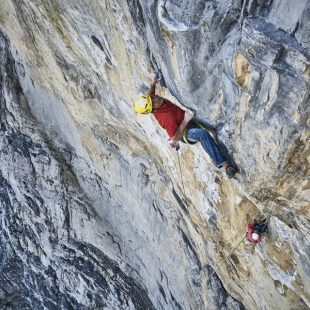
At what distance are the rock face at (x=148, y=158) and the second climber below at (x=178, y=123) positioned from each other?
189mm

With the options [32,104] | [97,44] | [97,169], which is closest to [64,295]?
[97,169]

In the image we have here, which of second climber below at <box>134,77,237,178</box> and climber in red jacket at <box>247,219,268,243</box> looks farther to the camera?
climber in red jacket at <box>247,219,268,243</box>

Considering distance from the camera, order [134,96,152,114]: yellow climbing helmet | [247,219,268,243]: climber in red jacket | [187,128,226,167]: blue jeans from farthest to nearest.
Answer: [247,219,268,243]: climber in red jacket < [134,96,152,114]: yellow climbing helmet < [187,128,226,167]: blue jeans

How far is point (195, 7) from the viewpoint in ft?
16.0

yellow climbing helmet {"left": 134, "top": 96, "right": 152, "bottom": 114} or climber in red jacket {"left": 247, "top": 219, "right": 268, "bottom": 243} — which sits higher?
yellow climbing helmet {"left": 134, "top": 96, "right": 152, "bottom": 114}

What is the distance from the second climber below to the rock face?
19 cm

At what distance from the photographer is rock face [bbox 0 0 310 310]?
4691mm

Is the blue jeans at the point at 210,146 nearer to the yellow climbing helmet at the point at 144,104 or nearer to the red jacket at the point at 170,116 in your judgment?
the red jacket at the point at 170,116

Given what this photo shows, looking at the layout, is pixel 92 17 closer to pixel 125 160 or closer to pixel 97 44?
pixel 97 44

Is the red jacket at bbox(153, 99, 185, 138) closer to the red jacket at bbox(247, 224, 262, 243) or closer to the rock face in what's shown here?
the rock face

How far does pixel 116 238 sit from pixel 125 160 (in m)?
2.92

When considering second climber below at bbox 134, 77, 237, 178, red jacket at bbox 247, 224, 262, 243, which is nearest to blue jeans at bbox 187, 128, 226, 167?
second climber below at bbox 134, 77, 237, 178

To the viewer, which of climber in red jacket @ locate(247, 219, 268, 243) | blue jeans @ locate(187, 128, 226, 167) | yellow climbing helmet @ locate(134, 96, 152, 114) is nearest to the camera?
blue jeans @ locate(187, 128, 226, 167)

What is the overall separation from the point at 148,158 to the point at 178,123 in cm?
373
